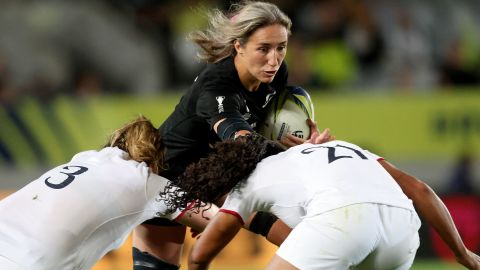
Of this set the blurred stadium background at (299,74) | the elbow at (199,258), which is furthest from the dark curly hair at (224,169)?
the blurred stadium background at (299,74)

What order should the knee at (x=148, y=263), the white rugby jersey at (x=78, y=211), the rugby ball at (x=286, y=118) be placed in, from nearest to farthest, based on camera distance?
the white rugby jersey at (x=78, y=211)
the rugby ball at (x=286, y=118)
the knee at (x=148, y=263)

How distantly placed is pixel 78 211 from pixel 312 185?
1048mm

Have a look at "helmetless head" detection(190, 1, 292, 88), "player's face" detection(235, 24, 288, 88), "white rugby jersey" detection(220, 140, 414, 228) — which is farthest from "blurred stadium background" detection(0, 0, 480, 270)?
"white rugby jersey" detection(220, 140, 414, 228)

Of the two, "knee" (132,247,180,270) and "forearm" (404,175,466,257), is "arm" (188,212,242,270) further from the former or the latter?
"knee" (132,247,180,270)

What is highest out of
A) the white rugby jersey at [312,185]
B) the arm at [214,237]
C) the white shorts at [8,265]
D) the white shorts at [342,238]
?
the white rugby jersey at [312,185]

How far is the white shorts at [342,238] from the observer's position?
3.51m

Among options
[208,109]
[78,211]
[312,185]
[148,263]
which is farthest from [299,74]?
[312,185]

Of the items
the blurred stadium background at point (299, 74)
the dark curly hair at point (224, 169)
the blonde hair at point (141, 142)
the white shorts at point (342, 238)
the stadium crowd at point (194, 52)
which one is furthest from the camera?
the stadium crowd at point (194, 52)

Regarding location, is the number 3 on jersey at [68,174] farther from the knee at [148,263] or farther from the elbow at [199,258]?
the knee at [148,263]

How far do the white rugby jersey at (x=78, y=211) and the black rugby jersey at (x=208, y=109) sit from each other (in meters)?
0.48

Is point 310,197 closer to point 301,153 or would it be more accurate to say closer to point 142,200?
point 301,153

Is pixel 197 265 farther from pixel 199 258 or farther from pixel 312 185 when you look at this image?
pixel 312 185

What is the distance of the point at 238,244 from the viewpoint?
790cm

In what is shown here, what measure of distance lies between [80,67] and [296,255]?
7.29 m
